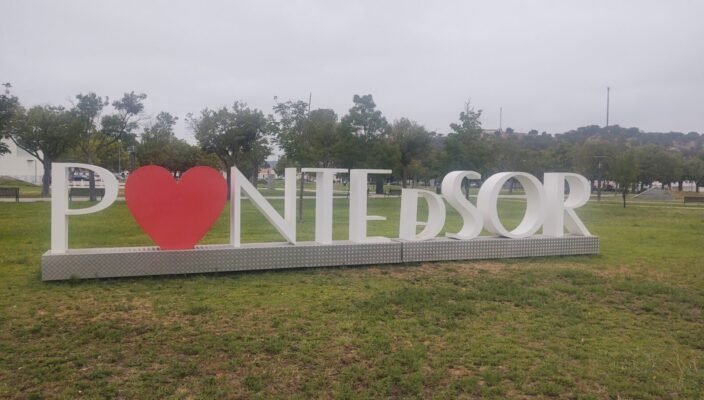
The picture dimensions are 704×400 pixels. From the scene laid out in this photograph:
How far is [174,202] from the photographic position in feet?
31.7

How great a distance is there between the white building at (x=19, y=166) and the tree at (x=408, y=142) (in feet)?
153

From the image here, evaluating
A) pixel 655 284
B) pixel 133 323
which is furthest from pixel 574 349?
pixel 133 323

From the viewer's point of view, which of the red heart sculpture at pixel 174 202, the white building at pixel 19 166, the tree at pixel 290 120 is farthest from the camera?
the white building at pixel 19 166

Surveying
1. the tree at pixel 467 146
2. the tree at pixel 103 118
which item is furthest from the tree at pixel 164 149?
the tree at pixel 467 146

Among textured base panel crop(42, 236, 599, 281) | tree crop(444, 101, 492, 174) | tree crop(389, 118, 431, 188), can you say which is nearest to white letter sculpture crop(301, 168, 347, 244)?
textured base panel crop(42, 236, 599, 281)

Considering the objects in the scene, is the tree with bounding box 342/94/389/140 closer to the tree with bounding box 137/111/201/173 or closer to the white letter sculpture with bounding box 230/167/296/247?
the white letter sculpture with bounding box 230/167/296/247

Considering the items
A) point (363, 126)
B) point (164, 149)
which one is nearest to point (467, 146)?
point (363, 126)

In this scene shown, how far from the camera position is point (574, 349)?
6117mm

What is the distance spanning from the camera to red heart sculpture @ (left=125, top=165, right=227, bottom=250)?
9414 mm

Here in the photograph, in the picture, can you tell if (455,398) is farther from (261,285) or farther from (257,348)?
(261,285)

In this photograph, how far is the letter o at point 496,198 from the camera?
12234 mm

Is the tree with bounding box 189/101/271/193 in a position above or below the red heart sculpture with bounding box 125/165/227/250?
above

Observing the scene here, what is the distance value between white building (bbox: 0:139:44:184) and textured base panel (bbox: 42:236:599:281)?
65.5m

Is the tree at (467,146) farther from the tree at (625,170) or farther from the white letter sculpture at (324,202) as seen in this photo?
the white letter sculpture at (324,202)
